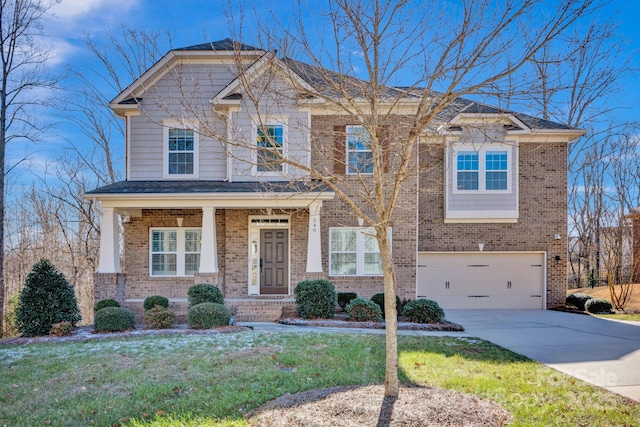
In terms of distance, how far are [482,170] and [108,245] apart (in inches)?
466

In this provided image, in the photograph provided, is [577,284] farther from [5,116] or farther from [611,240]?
[5,116]

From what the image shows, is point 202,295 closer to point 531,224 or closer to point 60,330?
point 60,330

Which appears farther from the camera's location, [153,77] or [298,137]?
[153,77]

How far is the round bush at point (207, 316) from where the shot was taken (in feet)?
36.3

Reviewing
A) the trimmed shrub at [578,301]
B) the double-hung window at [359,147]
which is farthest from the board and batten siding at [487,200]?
the trimmed shrub at [578,301]

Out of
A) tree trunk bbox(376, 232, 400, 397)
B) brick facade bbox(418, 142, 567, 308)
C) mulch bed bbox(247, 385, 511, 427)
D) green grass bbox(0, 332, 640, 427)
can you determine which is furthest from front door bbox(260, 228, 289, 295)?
tree trunk bbox(376, 232, 400, 397)

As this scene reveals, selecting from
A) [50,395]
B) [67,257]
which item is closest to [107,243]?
[50,395]

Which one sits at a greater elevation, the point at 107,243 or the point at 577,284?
the point at 107,243

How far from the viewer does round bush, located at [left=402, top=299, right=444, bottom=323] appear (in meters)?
11.9

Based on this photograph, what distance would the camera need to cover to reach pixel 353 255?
571 inches

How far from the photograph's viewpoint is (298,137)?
1340cm

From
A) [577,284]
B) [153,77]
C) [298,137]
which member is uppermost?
[153,77]

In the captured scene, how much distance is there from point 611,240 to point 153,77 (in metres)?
17.1

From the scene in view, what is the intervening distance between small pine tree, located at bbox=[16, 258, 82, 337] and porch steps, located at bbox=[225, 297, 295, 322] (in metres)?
4.03
